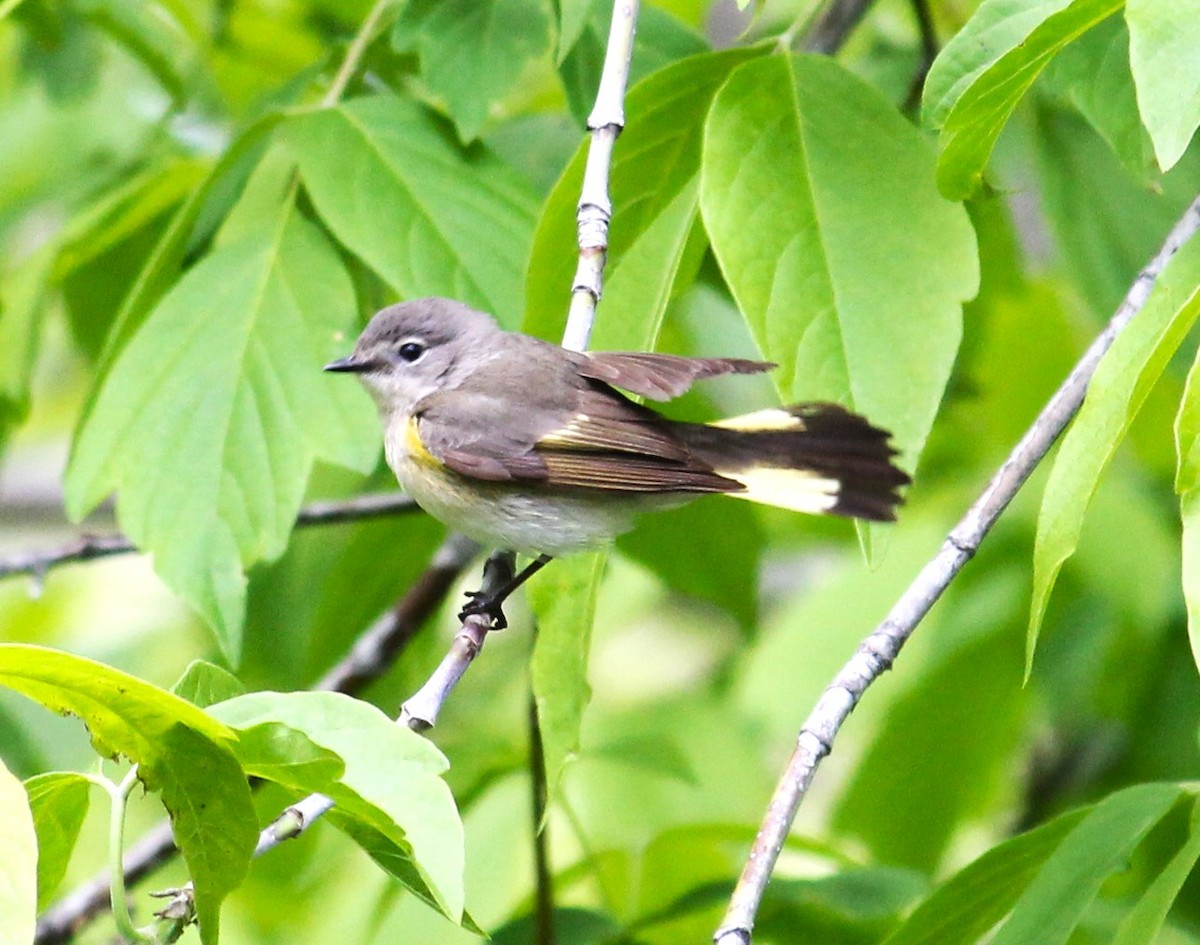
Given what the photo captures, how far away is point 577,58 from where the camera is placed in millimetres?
3021

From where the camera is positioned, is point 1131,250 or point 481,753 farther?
point 481,753

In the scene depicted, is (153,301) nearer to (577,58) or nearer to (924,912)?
(577,58)

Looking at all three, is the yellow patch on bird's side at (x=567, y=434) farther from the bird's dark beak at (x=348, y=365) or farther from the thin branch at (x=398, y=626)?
the thin branch at (x=398, y=626)

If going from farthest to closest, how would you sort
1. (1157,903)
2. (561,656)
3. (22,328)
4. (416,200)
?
(22,328)
(416,200)
(561,656)
(1157,903)

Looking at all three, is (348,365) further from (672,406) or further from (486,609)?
(672,406)

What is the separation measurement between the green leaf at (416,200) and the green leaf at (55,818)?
129 cm

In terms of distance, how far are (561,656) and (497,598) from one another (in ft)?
1.79

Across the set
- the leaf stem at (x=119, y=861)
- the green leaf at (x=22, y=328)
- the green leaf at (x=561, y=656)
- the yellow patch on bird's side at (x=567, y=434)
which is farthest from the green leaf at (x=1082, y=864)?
the green leaf at (x=22, y=328)

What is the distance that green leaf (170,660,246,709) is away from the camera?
5.88 ft

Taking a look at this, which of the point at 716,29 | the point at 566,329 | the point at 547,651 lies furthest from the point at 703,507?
the point at 716,29

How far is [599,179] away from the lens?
97.1 inches

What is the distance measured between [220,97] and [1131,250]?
246cm

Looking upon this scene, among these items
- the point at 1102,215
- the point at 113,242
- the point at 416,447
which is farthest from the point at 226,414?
the point at 1102,215

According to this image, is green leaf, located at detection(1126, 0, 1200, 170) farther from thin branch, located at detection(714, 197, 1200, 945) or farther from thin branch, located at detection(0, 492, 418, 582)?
thin branch, located at detection(0, 492, 418, 582)
